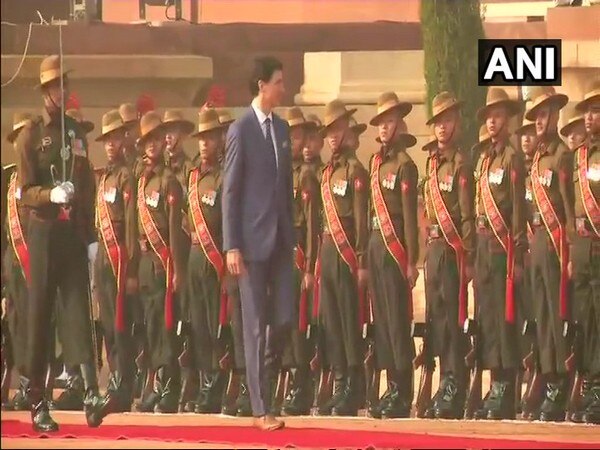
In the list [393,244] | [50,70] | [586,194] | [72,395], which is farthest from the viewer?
[72,395]

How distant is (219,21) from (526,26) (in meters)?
1.36

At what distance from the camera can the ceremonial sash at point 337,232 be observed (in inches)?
239

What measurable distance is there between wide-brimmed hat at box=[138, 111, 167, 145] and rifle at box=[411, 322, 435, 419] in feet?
4.72

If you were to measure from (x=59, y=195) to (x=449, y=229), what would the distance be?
5.70 feet

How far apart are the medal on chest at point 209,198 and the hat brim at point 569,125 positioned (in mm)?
1554

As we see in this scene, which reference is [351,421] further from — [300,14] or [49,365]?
[300,14]

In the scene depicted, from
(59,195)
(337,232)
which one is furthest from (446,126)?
(59,195)

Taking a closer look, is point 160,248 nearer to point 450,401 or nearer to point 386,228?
point 386,228

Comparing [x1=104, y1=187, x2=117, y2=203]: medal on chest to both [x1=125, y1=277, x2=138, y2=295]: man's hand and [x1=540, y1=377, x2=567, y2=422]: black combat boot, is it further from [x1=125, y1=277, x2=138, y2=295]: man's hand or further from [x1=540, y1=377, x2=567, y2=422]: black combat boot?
[x1=540, y1=377, x2=567, y2=422]: black combat boot

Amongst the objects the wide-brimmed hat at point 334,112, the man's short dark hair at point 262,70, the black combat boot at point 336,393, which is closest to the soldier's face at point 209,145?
the man's short dark hair at point 262,70

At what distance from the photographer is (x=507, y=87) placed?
19.6ft

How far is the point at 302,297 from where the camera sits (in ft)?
20.0

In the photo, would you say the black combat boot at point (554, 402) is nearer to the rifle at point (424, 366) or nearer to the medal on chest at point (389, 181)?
the rifle at point (424, 366)

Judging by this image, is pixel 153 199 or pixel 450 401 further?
pixel 153 199
